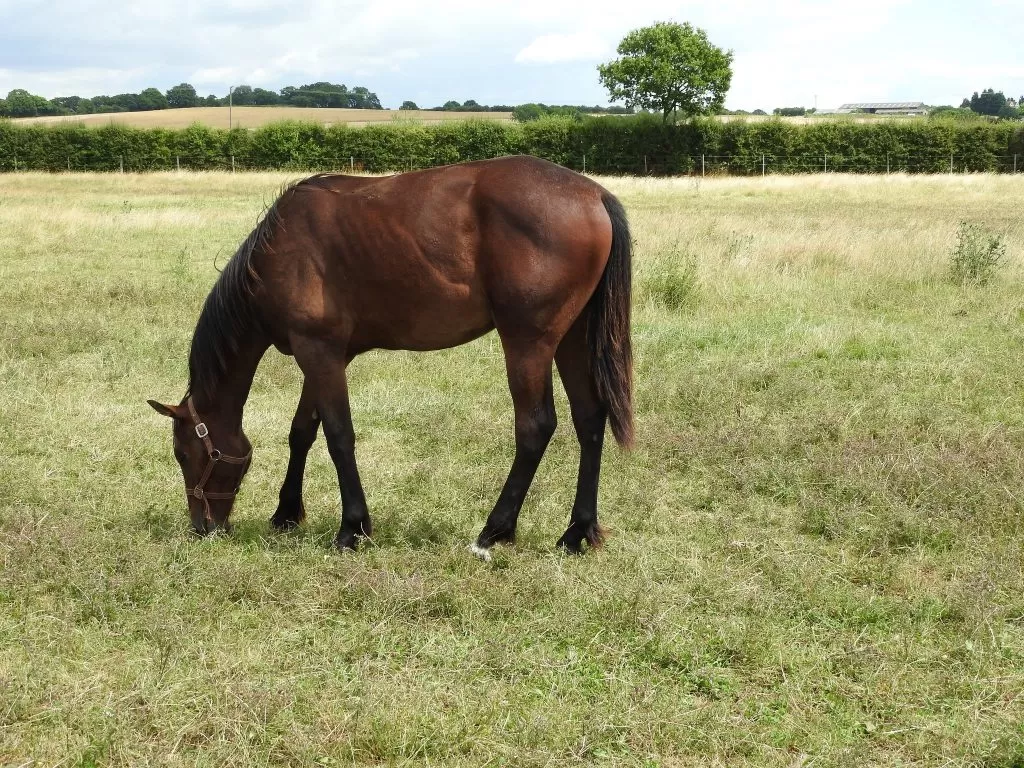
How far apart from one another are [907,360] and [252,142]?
131ft

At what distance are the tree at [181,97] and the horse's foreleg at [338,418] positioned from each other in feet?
332

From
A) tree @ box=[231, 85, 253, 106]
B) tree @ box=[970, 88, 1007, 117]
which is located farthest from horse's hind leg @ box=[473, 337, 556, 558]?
tree @ box=[970, 88, 1007, 117]

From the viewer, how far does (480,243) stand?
4801 millimetres

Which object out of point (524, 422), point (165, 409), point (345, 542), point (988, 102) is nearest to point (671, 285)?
point (524, 422)

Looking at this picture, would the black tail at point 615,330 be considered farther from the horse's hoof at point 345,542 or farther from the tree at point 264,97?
the tree at point 264,97

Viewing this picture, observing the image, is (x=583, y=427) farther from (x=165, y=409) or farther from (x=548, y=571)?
(x=165, y=409)

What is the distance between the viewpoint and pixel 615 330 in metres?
4.98

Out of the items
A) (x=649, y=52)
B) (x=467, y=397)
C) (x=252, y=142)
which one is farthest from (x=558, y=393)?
(x=649, y=52)

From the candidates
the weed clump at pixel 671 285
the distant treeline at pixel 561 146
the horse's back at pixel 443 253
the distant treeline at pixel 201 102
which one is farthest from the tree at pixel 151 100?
the horse's back at pixel 443 253

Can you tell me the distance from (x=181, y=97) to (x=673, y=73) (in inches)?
2513

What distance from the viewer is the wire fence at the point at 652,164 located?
1651 inches

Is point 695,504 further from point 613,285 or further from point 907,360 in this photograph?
point 907,360

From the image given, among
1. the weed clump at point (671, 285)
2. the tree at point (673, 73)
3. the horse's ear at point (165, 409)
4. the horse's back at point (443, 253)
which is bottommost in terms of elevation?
the horse's ear at point (165, 409)

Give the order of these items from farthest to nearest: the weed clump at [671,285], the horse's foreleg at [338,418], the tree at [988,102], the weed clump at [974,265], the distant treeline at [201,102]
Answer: the tree at [988,102], the distant treeline at [201,102], the weed clump at [974,265], the weed clump at [671,285], the horse's foreleg at [338,418]
